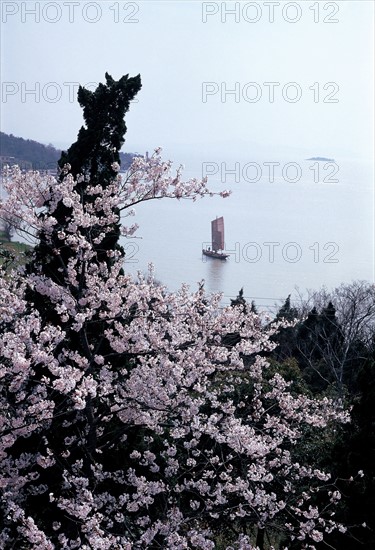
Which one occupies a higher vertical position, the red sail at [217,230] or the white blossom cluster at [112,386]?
the red sail at [217,230]

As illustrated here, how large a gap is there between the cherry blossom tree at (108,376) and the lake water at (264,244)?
487 inches

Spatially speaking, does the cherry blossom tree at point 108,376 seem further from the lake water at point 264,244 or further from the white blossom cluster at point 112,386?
the lake water at point 264,244

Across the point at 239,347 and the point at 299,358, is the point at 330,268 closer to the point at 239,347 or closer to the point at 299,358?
the point at 299,358

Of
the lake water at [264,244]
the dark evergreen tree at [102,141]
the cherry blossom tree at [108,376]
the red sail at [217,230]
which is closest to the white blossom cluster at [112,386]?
the cherry blossom tree at [108,376]

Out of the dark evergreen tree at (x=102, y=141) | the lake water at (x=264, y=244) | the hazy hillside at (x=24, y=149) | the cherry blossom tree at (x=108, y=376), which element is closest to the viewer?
the cherry blossom tree at (x=108, y=376)

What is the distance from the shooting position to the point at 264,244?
3747cm

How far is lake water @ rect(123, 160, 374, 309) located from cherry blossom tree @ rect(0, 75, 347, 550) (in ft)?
40.6

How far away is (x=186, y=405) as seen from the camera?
15.5ft

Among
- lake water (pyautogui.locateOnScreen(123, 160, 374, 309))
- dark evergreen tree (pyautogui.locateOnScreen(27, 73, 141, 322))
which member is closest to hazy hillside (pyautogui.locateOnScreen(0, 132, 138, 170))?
lake water (pyautogui.locateOnScreen(123, 160, 374, 309))

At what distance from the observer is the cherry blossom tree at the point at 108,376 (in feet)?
14.3

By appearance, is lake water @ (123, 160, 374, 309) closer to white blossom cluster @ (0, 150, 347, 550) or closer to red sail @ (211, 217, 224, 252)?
red sail @ (211, 217, 224, 252)

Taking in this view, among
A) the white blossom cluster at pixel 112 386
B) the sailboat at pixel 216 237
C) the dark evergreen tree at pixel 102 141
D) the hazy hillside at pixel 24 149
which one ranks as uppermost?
the hazy hillside at pixel 24 149

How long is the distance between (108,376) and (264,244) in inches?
1320

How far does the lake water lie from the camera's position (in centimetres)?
3112
